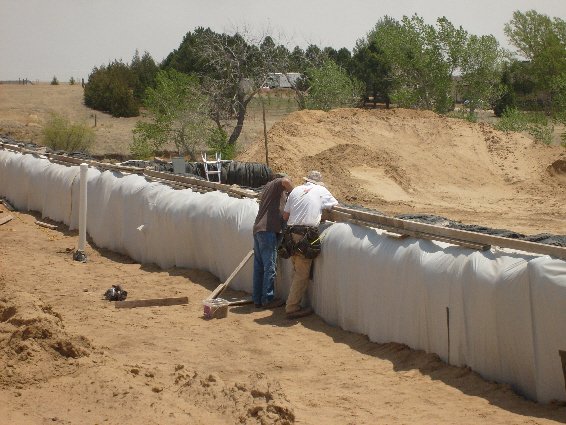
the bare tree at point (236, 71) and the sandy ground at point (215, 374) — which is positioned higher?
the bare tree at point (236, 71)

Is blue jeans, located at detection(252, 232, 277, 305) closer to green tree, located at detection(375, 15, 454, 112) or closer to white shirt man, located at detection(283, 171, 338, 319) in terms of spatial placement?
white shirt man, located at detection(283, 171, 338, 319)

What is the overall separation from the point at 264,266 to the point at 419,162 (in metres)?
18.6

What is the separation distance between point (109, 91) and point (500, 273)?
169 feet

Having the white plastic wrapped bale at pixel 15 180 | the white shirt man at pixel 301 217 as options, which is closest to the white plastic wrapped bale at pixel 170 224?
the white shirt man at pixel 301 217

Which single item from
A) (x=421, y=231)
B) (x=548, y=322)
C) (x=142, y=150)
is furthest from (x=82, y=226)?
(x=142, y=150)

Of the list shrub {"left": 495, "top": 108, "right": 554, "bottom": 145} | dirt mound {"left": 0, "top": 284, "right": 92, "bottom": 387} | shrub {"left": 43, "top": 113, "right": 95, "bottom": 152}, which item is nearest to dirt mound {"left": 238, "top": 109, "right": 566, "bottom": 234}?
shrub {"left": 495, "top": 108, "right": 554, "bottom": 145}

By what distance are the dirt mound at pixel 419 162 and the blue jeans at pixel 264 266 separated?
11.9 m

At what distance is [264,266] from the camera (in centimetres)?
972

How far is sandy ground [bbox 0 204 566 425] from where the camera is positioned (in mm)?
5707

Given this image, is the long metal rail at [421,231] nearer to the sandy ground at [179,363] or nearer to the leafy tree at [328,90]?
the sandy ground at [179,363]

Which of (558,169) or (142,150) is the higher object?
(142,150)

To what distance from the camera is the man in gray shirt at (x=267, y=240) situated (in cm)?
969

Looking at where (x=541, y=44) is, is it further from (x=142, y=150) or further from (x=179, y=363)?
(x=179, y=363)

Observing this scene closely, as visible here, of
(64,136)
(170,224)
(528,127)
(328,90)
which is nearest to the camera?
(170,224)
